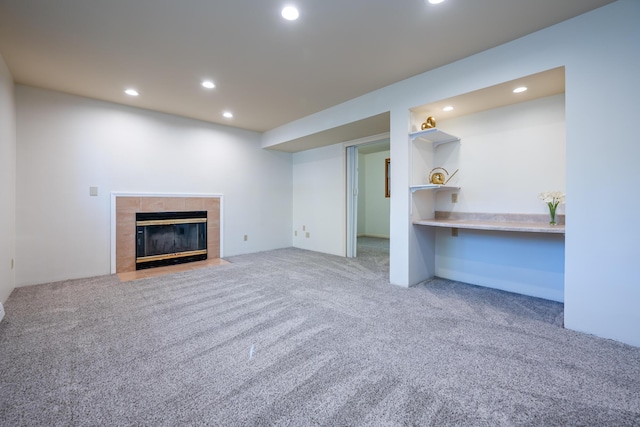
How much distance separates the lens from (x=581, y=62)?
2.08m

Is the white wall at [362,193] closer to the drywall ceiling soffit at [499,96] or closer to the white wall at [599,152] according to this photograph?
the drywall ceiling soffit at [499,96]

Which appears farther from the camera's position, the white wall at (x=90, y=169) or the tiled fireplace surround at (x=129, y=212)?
the tiled fireplace surround at (x=129, y=212)

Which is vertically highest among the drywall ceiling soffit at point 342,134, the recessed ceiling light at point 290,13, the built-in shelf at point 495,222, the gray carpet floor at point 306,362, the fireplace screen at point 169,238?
the recessed ceiling light at point 290,13

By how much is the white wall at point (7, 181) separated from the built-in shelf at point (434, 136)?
4.23 m

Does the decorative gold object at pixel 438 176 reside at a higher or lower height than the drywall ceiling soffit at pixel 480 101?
lower

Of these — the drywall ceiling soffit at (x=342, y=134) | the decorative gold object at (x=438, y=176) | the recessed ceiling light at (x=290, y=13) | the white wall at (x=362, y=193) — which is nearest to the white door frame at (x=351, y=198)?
the drywall ceiling soffit at (x=342, y=134)

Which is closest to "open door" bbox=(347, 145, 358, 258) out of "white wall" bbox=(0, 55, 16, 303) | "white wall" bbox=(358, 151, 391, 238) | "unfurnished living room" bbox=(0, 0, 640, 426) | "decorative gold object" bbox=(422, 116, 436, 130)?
"unfurnished living room" bbox=(0, 0, 640, 426)

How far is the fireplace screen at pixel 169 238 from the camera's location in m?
4.15

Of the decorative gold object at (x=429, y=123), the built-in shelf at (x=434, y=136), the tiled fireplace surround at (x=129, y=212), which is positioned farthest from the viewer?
the tiled fireplace surround at (x=129, y=212)

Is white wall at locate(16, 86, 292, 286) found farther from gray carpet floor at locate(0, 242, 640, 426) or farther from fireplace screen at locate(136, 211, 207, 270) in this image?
gray carpet floor at locate(0, 242, 640, 426)

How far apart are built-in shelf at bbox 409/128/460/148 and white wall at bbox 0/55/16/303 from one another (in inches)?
166

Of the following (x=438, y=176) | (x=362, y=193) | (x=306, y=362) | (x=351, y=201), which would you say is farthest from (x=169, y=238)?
(x=362, y=193)

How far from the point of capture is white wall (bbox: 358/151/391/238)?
7.99 meters

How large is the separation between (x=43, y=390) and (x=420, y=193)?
11.7 feet
